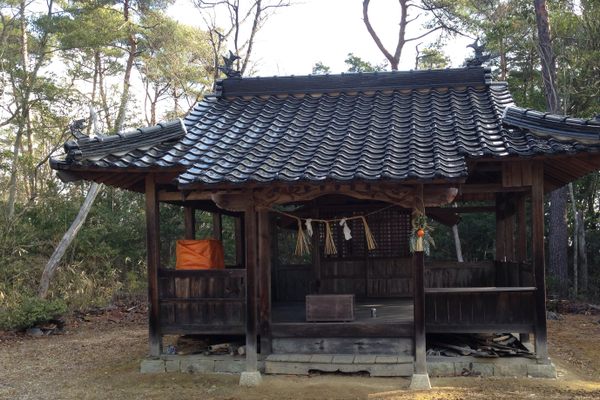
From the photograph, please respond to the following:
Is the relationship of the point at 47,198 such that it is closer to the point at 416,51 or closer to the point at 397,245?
the point at 397,245

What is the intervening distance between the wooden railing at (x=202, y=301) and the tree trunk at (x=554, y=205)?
1232 cm

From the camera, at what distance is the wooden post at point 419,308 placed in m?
7.86

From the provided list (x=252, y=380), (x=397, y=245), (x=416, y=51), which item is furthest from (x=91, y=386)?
(x=416, y=51)

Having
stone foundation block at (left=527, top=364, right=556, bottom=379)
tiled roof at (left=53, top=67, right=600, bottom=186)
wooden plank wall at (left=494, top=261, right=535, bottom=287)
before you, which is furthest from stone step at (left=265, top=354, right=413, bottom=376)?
tiled roof at (left=53, top=67, right=600, bottom=186)

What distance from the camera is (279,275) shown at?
12547 millimetres

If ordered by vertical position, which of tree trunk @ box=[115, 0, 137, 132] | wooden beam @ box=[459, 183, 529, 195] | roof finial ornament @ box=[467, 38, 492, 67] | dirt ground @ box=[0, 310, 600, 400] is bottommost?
dirt ground @ box=[0, 310, 600, 400]

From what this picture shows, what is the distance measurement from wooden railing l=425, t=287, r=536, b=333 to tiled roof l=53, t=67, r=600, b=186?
6.77 ft

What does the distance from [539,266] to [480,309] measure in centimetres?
103

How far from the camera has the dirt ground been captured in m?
7.34

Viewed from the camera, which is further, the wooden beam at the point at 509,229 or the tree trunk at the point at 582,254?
the tree trunk at the point at 582,254

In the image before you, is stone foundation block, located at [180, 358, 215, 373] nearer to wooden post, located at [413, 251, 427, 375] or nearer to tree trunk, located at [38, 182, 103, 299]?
wooden post, located at [413, 251, 427, 375]

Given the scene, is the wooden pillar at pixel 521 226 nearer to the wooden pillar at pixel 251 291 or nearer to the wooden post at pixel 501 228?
the wooden post at pixel 501 228

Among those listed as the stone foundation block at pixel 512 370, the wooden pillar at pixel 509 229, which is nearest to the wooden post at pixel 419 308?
the stone foundation block at pixel 512 370

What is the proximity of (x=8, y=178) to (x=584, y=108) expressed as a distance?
21.6 m
